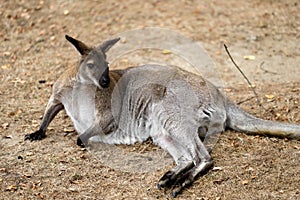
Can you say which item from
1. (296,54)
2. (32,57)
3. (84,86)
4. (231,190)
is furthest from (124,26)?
(231,190)

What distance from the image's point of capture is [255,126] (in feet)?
17.7

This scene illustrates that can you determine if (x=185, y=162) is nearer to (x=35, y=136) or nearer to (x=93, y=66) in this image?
(x=93, y=66)

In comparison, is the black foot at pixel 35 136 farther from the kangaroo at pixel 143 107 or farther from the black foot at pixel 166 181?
the black foot at pixel 166 181

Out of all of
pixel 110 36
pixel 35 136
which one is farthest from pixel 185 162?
pixel 110 36

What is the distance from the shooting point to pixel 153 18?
28.1 ft

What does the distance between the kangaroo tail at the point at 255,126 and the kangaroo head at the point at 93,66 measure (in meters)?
1.23

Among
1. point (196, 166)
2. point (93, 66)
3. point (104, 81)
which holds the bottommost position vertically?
point (196, 166)

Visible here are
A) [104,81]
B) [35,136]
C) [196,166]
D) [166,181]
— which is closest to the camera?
[166,181]

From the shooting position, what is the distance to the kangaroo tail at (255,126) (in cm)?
531

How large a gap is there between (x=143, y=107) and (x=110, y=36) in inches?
112

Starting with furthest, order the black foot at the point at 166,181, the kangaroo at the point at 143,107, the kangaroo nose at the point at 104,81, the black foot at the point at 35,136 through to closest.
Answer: the black foot at the point at 35,136
the kangaroo nose at the point at 104,81
the kangaroo at the point at 143,107
the black foot at the point at 166,181

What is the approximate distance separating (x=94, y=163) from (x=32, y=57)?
2.96 m

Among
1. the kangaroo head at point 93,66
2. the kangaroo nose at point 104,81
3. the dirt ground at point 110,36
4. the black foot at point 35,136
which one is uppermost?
the kangaroo head at point 93,66

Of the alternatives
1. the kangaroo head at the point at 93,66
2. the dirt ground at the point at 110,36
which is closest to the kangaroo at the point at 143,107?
the kangaroo head at the point at 93,66
